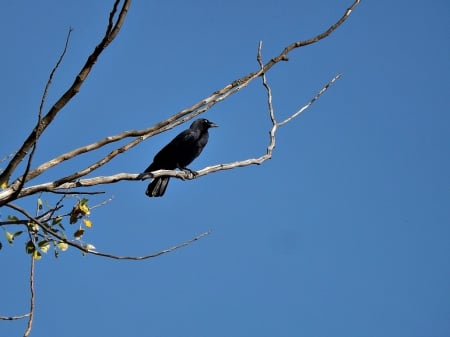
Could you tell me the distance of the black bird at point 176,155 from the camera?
8.55m

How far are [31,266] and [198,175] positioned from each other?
114 cm

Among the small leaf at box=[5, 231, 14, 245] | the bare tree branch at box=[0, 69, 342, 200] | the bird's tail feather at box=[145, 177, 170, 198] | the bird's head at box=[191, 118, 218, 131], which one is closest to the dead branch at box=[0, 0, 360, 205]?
the bare tree branch at box=[0, 69, 342, 200]

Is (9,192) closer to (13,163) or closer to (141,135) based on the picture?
(13,163)

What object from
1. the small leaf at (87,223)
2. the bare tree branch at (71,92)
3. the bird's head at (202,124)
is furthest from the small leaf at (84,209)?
the bird's head at (202,124)

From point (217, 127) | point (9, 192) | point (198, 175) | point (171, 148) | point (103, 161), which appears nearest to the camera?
point (9, 192)

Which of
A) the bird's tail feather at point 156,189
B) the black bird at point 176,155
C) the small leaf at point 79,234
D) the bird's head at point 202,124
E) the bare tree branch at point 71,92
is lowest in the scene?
the bare tree branch at point 71,92

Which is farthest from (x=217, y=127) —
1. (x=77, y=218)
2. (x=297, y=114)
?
(x=77, y=218)

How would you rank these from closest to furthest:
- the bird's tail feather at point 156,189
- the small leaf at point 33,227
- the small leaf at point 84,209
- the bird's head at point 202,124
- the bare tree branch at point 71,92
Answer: the bare tree branch at point 71,92 → the small leaf at point 33,227 → the small leaf at point 84,209 → the bird's tail feather at point 156,189 → the bird's head at point 202,124

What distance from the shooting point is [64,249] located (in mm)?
3318

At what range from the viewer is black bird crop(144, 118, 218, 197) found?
8.55 m

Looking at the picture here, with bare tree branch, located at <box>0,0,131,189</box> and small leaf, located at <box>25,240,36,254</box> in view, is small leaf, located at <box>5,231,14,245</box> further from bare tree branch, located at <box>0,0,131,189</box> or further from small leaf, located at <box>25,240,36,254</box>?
bare tree branch, located at <box>0,0,131,189</box>

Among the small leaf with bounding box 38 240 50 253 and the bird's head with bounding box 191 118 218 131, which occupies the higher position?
the bird's head with bounding box 191 118 218 131

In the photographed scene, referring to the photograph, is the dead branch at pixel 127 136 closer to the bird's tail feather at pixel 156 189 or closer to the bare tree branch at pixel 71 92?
the bare tree branch at pixel 71 92

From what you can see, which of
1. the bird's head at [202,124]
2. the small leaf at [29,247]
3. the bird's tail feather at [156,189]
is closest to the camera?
the small leaf at [29,247]
